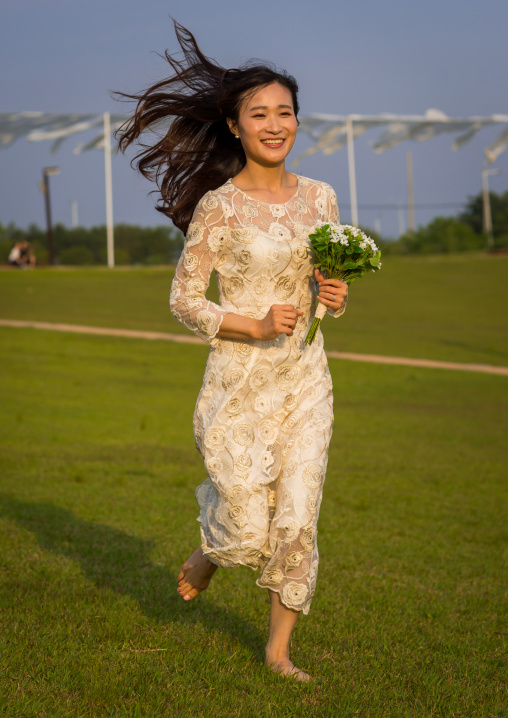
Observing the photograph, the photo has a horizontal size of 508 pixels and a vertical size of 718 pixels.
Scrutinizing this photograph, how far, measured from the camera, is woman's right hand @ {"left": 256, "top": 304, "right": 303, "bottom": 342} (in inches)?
140

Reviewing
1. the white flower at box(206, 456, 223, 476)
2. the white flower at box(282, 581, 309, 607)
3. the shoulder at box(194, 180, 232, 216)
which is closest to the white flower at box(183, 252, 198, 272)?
the shoulder at box(194, 180, 232, 216)

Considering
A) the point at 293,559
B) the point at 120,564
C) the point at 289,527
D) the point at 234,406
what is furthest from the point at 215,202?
the point at 120,564

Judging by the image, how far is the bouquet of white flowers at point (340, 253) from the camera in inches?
145

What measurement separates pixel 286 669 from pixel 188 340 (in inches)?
682

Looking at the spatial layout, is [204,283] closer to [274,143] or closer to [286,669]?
[274,143]

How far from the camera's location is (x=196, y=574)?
4148mm

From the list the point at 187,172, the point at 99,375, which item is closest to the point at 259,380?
the point at 187,172

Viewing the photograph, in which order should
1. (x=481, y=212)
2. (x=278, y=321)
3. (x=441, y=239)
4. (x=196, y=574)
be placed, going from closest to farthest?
1. (x=278, y=321)
2. (x=196, y=574)
3. (x=441, y=239)
4. (x=481, y=212)

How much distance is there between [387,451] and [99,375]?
23.3 feet

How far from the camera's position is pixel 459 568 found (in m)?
5.98

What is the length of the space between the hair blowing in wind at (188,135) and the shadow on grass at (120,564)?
188 centimetres

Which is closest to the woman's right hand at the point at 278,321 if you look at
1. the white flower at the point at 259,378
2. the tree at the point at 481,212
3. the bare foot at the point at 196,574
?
the white flower at the point at 259,378

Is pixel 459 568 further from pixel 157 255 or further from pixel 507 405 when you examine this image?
pixel 157 255

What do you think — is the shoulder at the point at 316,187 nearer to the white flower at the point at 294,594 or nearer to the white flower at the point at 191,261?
the white flower at the point at 191,261
